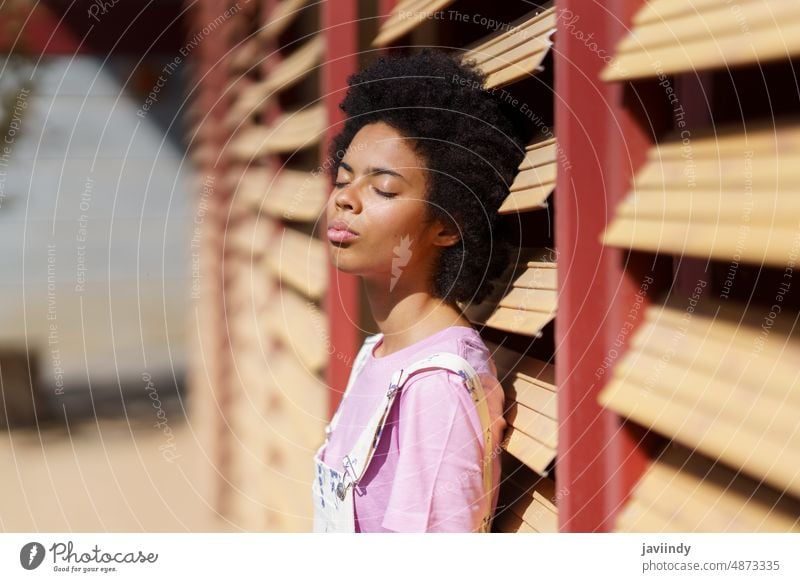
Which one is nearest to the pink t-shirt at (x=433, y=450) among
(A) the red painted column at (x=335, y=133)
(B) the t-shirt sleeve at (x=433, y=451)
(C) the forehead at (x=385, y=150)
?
(B) the t-shirt sleeve at (x=433, y=451)

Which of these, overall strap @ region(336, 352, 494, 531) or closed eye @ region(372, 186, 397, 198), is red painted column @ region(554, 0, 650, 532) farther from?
closed eye @ region(372, 186, 397, 198)

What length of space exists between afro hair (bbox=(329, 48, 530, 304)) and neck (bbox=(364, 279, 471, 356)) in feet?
0.06

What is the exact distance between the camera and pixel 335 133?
1557 millimetres

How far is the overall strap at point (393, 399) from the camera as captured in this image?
1.19 m

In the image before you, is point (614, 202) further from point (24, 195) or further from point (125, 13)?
point (24, 195)

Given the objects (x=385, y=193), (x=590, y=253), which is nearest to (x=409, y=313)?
(x=385, y=193)

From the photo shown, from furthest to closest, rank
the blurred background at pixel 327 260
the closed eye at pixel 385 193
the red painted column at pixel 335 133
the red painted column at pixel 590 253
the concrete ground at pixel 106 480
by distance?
the concrete ground at pixel 106 480, the red painted column at pixel 335 133, the closed eye at pixel 385 193, the red painted column at pixel 590 253, the blurred background at pixel 327 260

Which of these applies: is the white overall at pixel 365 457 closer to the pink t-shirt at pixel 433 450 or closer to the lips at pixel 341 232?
the pink t-shirt at pixel 433 450

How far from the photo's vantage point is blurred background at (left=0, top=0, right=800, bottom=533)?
0.98m

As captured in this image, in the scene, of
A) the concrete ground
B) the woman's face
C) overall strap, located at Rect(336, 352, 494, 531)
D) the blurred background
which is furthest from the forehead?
the concrete ground

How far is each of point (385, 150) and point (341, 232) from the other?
12cm

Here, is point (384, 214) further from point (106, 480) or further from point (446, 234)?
point (106, 480)

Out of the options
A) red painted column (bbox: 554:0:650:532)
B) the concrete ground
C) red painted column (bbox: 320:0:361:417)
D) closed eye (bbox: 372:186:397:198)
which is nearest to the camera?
red painted column (bbox: 554:0:650:532)

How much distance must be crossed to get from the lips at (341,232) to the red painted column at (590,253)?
0.28 m
